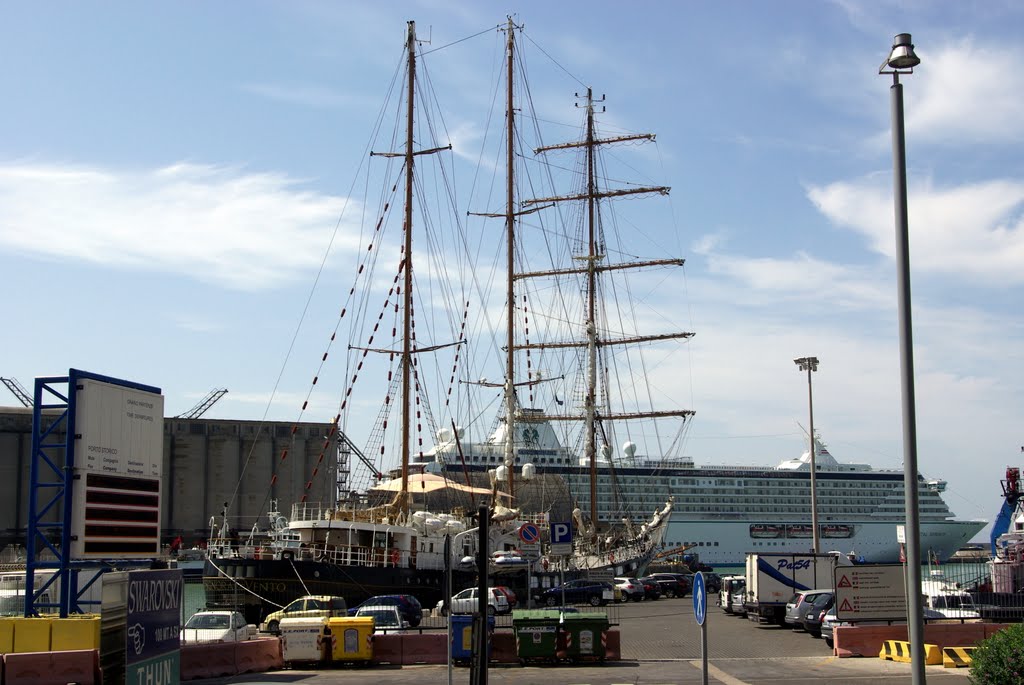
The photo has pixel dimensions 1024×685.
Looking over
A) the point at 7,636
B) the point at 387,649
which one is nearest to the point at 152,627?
the point at 7,636

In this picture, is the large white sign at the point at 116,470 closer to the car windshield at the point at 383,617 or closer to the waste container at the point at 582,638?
the car windshield at the point at 383,617

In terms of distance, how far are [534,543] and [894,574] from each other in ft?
26.4

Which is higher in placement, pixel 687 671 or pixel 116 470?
pixel 116 470

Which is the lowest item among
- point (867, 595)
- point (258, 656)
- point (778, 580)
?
point (258, 656)

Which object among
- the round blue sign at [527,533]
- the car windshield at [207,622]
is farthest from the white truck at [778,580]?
the car windshield at [207,622]

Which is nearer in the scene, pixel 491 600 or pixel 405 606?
pixel 405 606

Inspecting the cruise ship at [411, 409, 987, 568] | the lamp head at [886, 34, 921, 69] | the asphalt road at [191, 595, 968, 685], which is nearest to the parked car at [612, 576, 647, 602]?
the asphalt road at [191, 595, 968, 685]

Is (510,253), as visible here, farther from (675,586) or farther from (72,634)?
(72,634)

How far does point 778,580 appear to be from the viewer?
32000 millimetres

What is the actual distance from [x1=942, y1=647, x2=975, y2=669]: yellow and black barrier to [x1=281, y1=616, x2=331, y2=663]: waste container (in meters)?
12.1

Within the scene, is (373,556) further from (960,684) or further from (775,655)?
(960,684)

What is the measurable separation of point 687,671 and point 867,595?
584 cm

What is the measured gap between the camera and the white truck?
31.7 metres

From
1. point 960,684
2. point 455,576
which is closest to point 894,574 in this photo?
point 960,684
